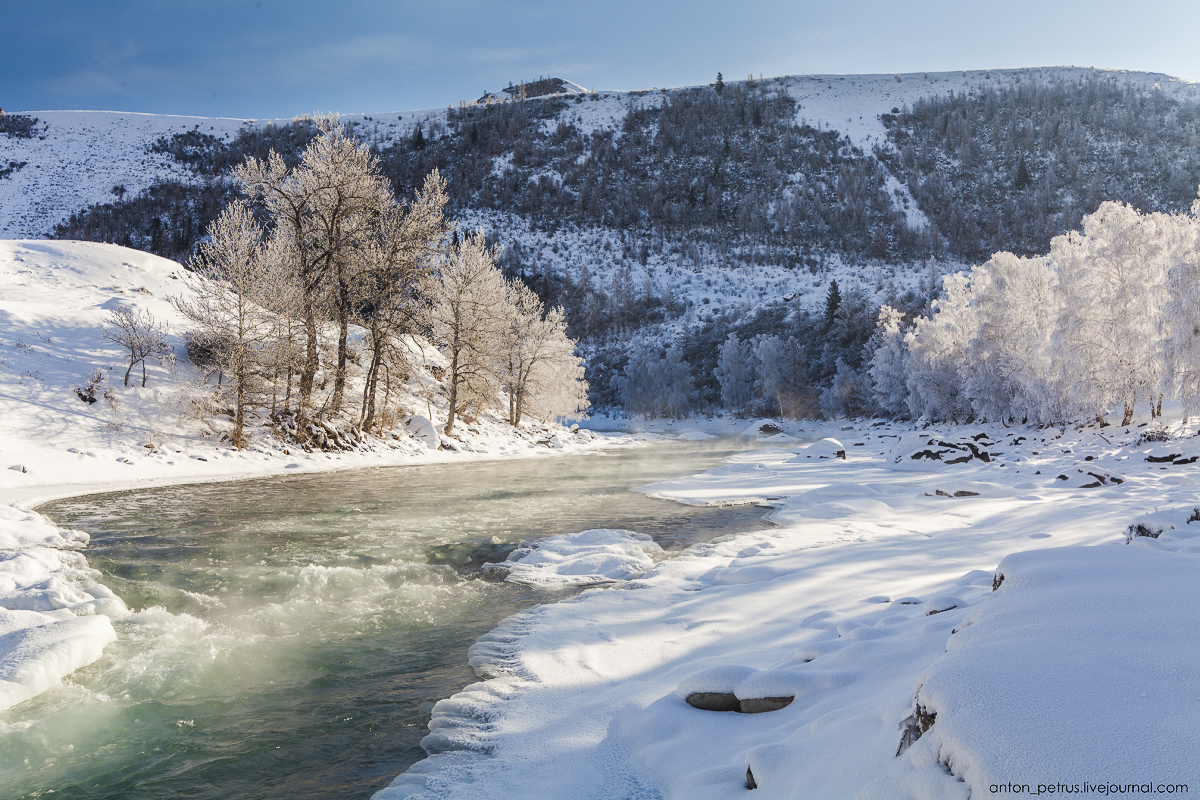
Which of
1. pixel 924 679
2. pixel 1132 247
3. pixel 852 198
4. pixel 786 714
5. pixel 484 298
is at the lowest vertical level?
pixel 786 714

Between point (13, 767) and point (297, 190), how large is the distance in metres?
23.9

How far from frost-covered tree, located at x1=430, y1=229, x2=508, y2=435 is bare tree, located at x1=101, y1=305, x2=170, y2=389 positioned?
11548 mm

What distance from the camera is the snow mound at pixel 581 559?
320 inches

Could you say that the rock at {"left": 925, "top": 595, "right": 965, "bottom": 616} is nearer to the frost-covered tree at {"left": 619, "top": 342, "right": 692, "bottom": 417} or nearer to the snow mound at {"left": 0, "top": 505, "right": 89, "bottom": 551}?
the snow mound at {"left": 0, "top": 505, "right": 89, "bottom": 551}

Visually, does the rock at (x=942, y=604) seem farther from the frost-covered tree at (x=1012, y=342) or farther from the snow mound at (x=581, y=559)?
the frost-covered tree at (x=1012, y=342)

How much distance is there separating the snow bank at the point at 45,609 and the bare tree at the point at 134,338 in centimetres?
1220

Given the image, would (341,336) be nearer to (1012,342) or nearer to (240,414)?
(240,414)

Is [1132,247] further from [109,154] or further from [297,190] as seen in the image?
[109,154]

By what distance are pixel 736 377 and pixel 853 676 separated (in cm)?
7445

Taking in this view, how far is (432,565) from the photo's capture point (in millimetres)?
8859

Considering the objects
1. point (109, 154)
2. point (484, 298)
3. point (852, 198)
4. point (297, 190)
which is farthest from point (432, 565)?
point (109, 154)

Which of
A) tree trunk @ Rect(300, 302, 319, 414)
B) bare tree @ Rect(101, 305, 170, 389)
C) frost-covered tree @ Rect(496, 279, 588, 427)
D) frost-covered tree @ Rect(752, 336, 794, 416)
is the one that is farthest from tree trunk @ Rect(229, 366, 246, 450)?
frost-covered tree @ Rect(752, 336, 794, 416)

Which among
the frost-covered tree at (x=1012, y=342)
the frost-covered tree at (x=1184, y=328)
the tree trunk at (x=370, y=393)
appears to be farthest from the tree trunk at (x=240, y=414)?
the frost-covered tree at (x=1012, y=342)

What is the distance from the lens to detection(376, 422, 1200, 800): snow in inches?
79.0
